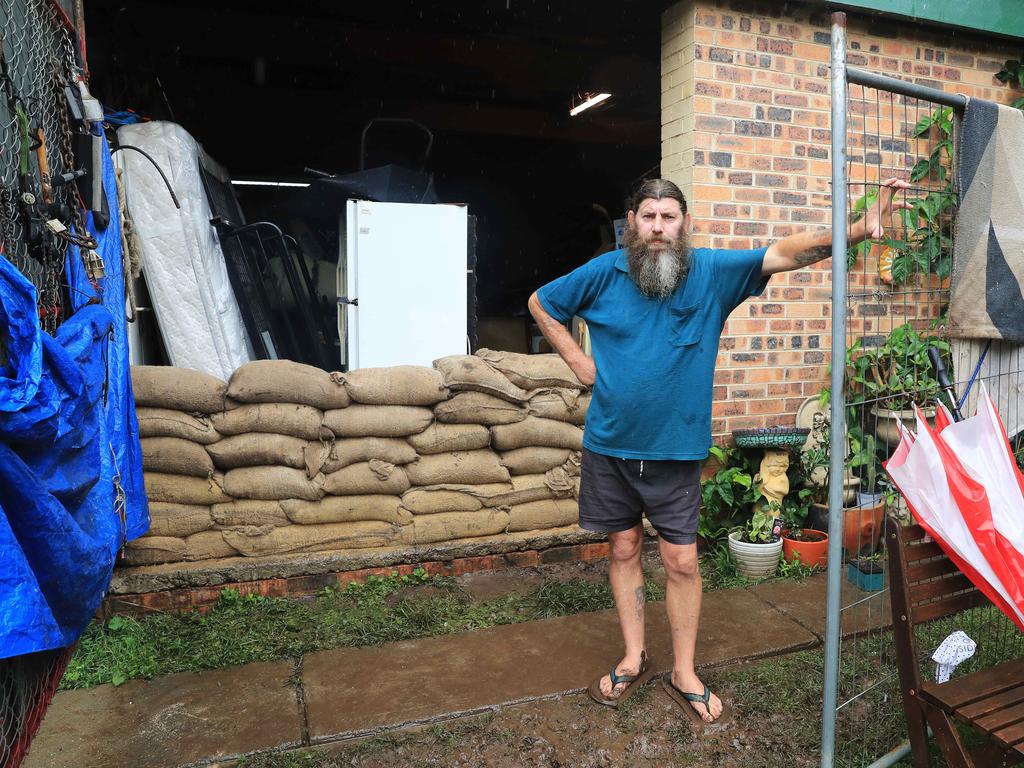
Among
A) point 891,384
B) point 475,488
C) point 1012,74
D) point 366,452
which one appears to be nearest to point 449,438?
point 475,488

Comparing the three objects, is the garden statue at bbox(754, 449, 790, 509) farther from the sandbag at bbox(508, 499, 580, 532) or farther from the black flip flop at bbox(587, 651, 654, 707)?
the black flip flop at bbox(587, 651, 654, 707)

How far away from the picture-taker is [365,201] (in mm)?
4445

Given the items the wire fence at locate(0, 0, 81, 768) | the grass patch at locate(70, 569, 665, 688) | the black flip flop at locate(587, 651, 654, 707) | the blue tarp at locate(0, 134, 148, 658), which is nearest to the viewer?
the blue tarp at locate(0, 134, 148, 658)

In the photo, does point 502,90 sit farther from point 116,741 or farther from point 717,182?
point 116,741

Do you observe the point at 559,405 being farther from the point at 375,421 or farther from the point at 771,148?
the point at 771,148

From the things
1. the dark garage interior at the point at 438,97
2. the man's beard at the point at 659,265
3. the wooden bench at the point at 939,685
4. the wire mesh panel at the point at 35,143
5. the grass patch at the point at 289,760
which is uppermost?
the dark garage interior at the point at 438,97

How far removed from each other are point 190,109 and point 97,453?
574 cm

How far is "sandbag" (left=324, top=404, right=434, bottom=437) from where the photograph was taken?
12.7 ft

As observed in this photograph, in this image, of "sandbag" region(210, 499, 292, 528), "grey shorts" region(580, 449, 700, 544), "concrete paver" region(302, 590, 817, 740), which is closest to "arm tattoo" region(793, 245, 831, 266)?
"grey shorts" region(580, 449, 700, 544)

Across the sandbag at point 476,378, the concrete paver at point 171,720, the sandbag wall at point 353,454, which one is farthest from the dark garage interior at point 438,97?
the concrete paver at point 171,720

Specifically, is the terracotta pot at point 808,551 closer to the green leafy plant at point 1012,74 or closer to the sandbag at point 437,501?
the sandbag at point 437,501

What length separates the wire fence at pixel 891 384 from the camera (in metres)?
2.52

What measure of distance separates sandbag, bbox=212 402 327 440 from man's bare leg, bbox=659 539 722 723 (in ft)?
6.41

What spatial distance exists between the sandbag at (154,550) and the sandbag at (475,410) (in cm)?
144
